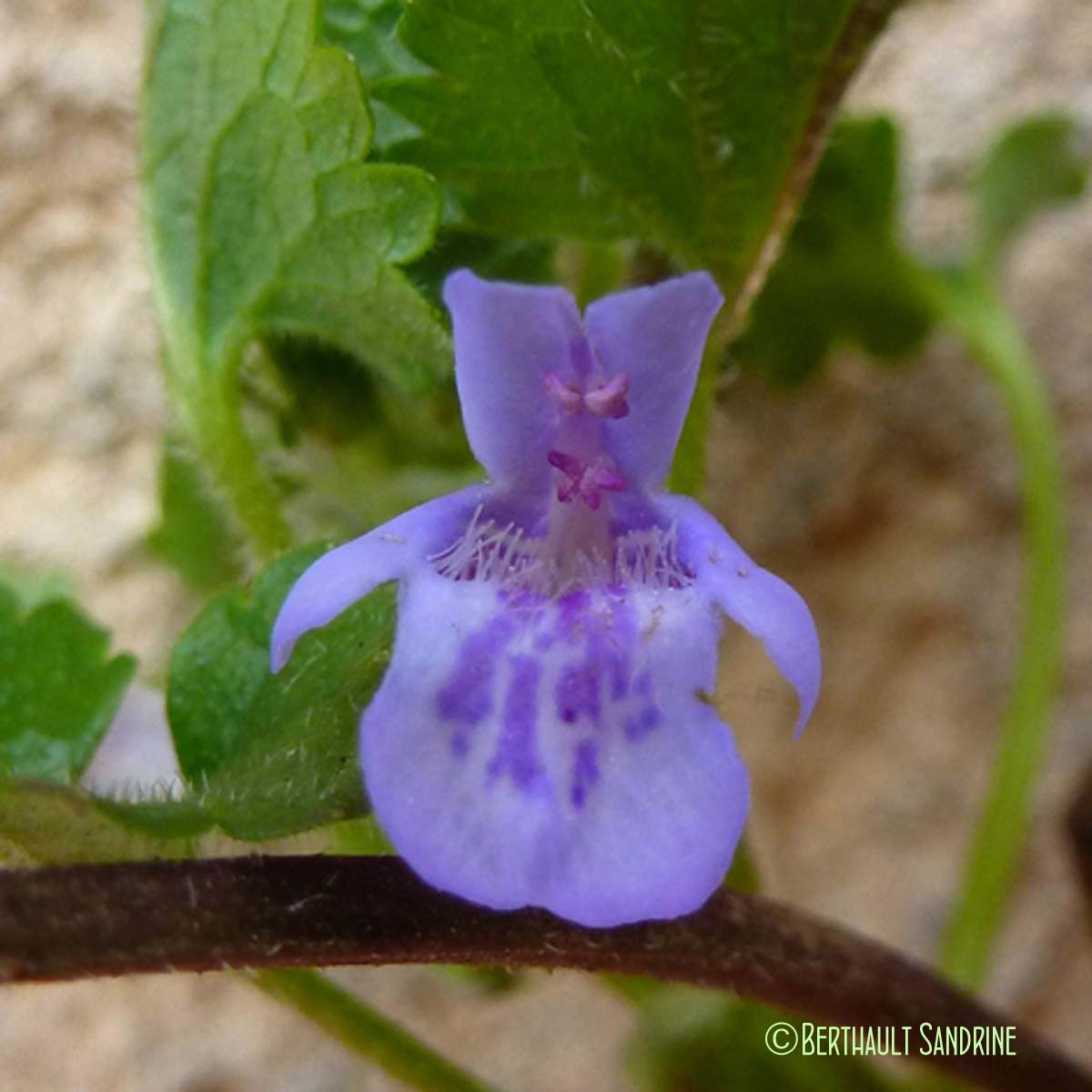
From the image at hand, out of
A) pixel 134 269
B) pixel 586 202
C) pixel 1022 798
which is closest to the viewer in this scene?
pixel 586 202

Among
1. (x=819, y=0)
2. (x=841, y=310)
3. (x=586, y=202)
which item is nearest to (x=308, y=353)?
(x=586, y=202)

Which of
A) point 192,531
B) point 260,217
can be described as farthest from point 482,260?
point 192,531

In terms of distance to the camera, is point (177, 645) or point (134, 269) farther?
point (134, 269)

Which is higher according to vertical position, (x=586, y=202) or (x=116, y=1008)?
(x=586, y=202)

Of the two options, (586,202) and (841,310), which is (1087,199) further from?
(586,202)

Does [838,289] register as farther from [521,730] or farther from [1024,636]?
[521,730]

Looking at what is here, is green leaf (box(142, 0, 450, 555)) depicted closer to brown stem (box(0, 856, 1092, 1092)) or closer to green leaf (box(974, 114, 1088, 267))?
brown stem (box(0, 856, 1092, 1092))
